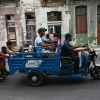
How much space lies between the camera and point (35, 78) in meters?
8.93

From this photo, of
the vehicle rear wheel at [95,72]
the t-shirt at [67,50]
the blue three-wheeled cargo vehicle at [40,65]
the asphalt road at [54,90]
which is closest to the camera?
the asphalt road at [54,90]

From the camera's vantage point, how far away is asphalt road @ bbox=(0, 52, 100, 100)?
7.81 m

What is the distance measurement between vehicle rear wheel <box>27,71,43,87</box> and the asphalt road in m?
0.17

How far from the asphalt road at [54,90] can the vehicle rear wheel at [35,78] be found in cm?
17

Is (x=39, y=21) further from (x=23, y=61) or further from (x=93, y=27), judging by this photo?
(x=23, y=61)

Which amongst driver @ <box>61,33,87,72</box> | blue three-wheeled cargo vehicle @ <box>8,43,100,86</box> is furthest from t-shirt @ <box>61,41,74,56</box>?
blue three-wheeled cargo vehicle @ <box>8,43,100,86</box>

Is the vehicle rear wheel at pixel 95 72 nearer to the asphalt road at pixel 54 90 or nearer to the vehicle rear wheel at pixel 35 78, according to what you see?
the asphalt road at pixel 54 90

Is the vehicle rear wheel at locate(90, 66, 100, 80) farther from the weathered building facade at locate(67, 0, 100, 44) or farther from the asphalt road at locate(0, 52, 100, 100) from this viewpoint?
the weathered building facade at locate(67, 0, 100, 44)

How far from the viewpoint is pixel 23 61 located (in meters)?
8.86

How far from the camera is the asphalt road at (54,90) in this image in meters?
7.81

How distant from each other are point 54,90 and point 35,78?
81 cm

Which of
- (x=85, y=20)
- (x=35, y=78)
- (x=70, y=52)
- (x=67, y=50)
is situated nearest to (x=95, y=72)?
(x=70, y=52)

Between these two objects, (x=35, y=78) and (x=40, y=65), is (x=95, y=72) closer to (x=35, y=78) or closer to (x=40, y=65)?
(x=40, y=65)

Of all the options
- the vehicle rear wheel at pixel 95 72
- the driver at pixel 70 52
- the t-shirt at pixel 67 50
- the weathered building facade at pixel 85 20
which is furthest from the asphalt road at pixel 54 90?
the weathered building facade at pixel 85 20
